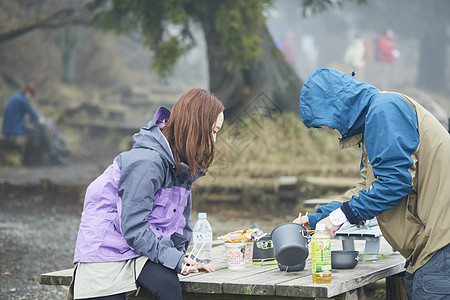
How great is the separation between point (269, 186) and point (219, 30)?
3.59 m

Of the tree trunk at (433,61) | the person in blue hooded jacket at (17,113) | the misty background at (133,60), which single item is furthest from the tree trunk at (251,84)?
the tree trunk at (433,61)

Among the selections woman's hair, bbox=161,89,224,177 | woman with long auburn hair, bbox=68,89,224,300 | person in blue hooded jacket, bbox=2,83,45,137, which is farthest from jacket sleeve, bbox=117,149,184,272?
person in blue hooded jacket, bbox=2,83,45,137

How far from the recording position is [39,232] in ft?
29.5

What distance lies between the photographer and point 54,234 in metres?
8.89

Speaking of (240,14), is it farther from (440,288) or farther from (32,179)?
(440,288)

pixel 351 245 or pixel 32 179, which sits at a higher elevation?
pixel 32 179

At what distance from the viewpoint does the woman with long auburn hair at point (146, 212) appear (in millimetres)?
2955

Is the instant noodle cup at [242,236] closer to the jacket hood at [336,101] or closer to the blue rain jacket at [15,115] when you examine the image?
the jacket hood at [336,101]

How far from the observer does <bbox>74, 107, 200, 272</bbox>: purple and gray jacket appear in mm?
2943

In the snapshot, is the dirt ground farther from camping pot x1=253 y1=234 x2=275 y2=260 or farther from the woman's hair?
the woman's hair

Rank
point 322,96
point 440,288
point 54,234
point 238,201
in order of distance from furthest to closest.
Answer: point 238,201
point 54,234
point 322,96
point 440,288

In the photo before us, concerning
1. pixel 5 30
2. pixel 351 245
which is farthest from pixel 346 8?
pixel 351 245

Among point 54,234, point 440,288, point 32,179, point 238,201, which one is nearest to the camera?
point 440,288

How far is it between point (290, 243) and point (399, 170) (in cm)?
Result: 64
